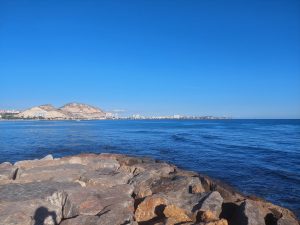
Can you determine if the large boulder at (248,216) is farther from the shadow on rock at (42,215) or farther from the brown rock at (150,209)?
the shadow on rock at (42,215)

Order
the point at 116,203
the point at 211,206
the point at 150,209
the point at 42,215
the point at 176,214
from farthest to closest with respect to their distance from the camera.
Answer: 1. the point at 211,206
2. the point at 116,203
3. the point at 150,209
4. the point at 176,214
5. the point at 42,215

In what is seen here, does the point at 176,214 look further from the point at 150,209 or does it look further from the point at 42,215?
the point at 42,215

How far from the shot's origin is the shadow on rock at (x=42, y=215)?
7.53 m

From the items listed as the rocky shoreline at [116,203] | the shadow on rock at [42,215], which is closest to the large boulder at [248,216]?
the rocky shoreline at [116,203]

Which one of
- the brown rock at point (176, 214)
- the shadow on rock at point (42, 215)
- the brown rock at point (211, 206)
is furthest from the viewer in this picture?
the brown rock at point (211, 206)

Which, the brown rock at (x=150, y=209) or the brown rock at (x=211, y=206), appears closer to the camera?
the brown rock at (x=211, y=206)

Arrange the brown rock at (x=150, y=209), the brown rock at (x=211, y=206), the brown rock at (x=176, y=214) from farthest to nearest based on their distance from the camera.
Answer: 1. the brown rock at (x=150, y=209)
2. the brown rock at (x=211, y=206)
3. the brown rock at (x=176, y=214)

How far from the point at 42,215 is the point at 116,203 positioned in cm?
195

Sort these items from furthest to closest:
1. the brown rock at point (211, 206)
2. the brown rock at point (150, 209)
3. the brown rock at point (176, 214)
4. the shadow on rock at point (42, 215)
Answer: the brown rock at point (150, 209) → the brown rock at point (211, 206) → the brown rock at point (176, 214) → the shadow on rock at point (42, 215)

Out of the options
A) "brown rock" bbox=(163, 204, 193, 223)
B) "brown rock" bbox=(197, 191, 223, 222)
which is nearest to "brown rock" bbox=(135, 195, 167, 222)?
"brown rock" bbox=(163, 204, 193, 223)

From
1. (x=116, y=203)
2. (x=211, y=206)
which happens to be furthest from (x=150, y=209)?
(x=211, y=206)

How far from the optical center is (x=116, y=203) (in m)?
8.48

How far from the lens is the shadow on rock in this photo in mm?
7531

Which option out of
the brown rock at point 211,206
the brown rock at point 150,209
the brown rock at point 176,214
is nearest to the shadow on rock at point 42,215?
the brown rock at point 150,209
